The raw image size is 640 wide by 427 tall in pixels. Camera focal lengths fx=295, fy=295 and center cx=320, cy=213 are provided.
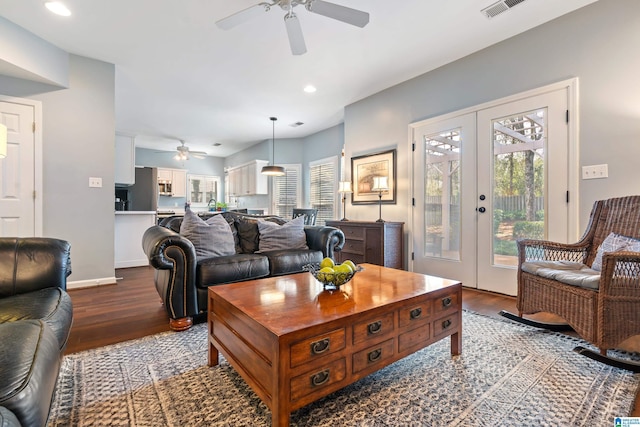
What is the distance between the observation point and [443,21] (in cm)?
277

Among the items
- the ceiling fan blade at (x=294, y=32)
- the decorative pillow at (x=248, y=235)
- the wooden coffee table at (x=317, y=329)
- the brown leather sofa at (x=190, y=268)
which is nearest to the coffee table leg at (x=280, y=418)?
the wooden coffee table at (x=317, y=329)

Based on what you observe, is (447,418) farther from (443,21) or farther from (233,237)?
(443,21)

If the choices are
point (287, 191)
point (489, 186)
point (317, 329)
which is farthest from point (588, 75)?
point (287, 191)

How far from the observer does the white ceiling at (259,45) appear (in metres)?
2.62

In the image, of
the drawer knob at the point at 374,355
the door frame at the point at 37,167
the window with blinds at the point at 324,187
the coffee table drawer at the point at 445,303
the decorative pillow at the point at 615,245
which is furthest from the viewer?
the window with blinds at the point at 324,187

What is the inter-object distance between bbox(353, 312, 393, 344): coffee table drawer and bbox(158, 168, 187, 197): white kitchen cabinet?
27.6ft

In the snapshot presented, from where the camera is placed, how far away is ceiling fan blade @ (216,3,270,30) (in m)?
2.15

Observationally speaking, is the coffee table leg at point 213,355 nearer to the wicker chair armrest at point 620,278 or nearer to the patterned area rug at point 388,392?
the patterned area rug at point 388,392

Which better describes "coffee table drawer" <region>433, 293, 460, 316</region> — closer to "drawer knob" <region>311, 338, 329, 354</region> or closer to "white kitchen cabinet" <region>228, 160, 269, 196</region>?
"drawer knob" <region>311, 338, 329, 354</region>

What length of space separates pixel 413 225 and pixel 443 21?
2339mm

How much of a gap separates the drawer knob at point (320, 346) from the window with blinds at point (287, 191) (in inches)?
232

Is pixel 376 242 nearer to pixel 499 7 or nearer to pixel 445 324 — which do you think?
pixel 445 324

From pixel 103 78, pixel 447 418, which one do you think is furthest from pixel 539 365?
pixel 103 78

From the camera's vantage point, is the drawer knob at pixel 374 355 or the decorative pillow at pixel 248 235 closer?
the drawer knob at pixel 374 355
